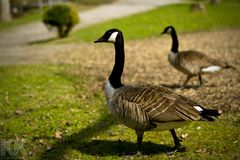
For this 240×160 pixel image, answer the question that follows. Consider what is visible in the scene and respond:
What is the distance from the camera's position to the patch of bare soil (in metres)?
9.34

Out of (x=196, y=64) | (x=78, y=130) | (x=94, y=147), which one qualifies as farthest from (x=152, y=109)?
(x=196, y=64)

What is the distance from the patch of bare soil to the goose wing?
2.90m

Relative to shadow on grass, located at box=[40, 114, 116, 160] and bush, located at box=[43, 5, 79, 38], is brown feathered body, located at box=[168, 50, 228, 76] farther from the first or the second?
bush, located at box=[43, 5, 79, 38]

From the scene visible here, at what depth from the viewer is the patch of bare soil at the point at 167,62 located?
9.34 m

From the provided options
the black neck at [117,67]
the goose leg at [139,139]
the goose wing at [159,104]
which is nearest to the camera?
the goose wing at [159,104]

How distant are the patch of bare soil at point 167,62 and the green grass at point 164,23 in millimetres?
1623

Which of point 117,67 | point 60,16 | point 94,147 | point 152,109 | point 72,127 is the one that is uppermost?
point 117,67

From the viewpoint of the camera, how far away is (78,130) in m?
7.16

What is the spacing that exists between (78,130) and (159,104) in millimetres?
2233

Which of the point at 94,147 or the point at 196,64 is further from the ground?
the point at 196,64

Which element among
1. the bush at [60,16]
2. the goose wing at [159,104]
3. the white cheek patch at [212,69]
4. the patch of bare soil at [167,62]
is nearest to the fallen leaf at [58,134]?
the goose wing at [159,104]

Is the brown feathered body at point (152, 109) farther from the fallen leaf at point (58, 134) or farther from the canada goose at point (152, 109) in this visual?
the fallen leaf at point (58, 134)

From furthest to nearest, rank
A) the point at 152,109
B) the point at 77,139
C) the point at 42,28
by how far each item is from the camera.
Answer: the point at 42,28 → the point at 77,139 → the point at 152,109

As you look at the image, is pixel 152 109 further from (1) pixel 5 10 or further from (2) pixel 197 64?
(1) pixel 5 10
